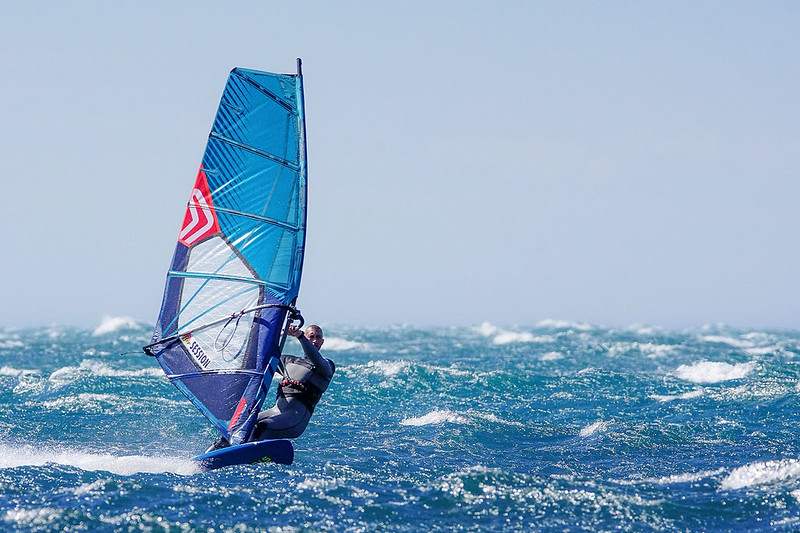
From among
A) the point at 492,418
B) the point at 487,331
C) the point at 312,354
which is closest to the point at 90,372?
the point at 492,418

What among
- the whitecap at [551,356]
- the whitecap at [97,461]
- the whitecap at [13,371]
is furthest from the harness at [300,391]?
the whitecap at [551,356]

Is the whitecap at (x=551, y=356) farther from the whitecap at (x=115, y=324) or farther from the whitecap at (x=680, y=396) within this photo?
the whitecap at (x=115, y=324)

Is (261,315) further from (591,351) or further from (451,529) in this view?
(591,351)

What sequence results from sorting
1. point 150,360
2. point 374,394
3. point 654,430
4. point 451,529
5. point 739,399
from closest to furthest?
point 451,529
point 654,430
point 739,399
point 374,394
point 150,360

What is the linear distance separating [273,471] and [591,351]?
37008 millimetres

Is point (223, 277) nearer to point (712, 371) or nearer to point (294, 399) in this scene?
point (294, 399)

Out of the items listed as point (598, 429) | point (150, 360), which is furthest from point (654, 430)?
point (150, 360)

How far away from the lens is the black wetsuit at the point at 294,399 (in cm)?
1586

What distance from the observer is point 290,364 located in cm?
1608

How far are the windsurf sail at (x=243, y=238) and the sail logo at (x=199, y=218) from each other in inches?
0.7

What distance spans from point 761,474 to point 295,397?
302 inches

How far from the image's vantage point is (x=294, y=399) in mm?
15953

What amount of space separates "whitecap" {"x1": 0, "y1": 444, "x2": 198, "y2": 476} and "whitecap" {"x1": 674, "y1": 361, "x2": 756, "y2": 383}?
22.2 m

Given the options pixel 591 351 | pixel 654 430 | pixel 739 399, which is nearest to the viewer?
pixel 654 430
